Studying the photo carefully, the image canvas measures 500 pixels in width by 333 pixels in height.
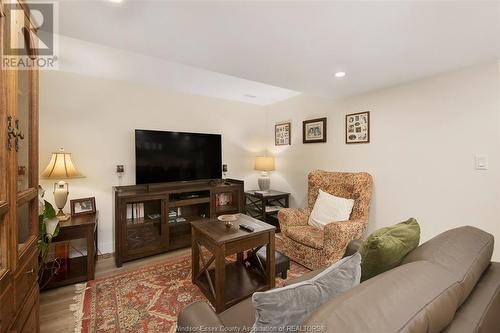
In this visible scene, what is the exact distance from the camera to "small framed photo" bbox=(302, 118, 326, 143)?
133 inches

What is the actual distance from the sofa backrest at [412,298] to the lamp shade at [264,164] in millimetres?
3103

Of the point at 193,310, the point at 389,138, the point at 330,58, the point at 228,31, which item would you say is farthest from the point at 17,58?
the point at 389,138

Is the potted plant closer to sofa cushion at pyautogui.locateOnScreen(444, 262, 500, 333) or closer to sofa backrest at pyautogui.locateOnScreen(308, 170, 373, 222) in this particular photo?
sofa cushion at pyautogui.locateOnScreen(444, 262, 500, 333)

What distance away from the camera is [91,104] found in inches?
113

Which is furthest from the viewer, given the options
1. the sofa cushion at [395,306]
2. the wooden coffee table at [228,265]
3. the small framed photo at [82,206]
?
the small framed photo at [82,206]

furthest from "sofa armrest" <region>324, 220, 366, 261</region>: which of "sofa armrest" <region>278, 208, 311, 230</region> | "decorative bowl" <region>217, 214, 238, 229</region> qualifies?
"decorative bowl" <region>217, 214, 238, 229</region>

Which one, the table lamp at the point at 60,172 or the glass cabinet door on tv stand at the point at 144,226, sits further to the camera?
the glass cabinet door on tv stand at the point at 144,226

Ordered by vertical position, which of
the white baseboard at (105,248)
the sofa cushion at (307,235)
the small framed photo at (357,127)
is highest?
the small framed photo at (357,127)

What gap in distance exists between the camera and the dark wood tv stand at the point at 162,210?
8.61 ft

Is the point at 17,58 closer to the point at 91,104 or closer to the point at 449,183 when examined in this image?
the point at 91,104

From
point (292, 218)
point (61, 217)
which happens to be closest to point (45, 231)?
point (61, 217)

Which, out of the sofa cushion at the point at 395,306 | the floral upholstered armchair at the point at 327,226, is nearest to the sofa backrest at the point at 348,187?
the floral upholstered armchair at the point at 327,226

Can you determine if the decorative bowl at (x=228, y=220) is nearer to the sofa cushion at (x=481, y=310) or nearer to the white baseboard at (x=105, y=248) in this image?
the sofa cushion at (x=481, y=310)

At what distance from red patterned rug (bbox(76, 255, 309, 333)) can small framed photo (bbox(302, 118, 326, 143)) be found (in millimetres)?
1866
